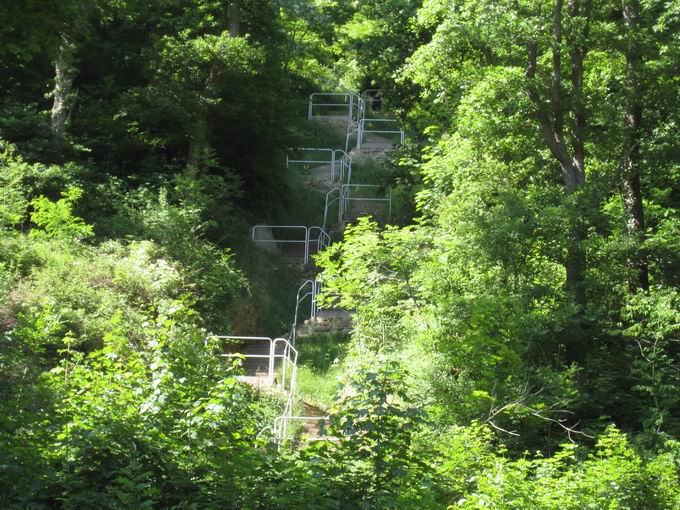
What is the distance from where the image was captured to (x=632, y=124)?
1502cm

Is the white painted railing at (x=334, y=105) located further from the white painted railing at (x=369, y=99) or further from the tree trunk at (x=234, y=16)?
the tree trunk at (x=234, y=16)

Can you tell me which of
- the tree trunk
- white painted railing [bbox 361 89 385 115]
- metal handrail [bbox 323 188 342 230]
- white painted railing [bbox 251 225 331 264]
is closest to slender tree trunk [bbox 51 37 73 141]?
the tree trunk

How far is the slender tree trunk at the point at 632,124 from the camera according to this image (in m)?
14.6

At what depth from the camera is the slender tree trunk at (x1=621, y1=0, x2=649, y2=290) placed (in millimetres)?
14617

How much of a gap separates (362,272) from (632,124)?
201 inches

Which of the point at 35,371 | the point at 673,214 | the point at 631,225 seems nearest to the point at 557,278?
the point at 631,225

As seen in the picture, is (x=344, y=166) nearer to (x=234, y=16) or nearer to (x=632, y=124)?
(x=234, y=16)

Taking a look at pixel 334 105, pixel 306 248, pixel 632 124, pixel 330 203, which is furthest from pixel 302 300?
pixel 334 105

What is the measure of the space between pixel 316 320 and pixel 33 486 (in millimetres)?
13050

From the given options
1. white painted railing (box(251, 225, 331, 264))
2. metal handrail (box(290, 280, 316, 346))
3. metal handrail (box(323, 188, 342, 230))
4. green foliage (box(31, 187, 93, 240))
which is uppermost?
metal handrail (box(323, 188, 342, 230))

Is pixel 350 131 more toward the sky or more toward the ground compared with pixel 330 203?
more toward the sky

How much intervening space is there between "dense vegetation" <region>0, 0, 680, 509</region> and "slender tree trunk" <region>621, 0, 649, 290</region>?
0.05 meters

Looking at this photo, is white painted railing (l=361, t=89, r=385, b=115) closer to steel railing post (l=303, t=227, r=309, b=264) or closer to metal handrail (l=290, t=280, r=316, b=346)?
steel railing post (l=303, t=227, r=309, b=264)

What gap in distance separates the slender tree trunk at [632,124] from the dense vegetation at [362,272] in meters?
0.05
